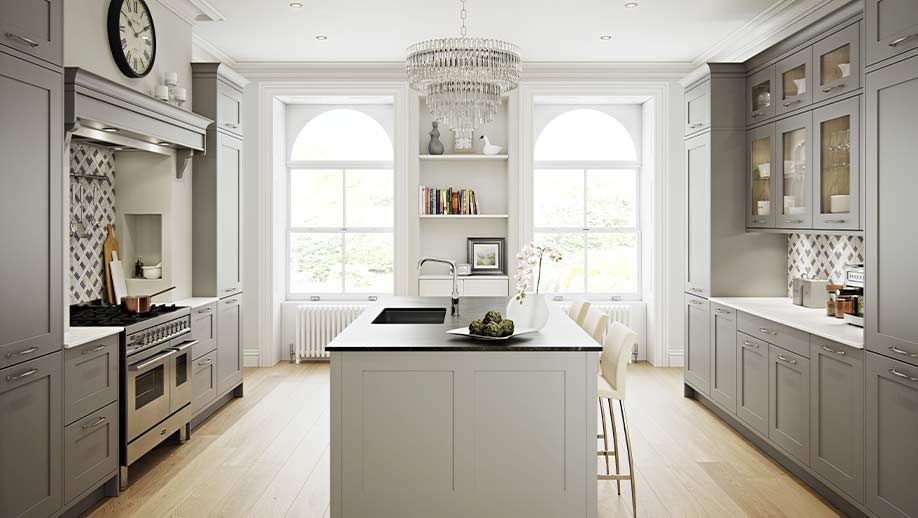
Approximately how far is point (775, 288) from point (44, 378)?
4837 mm

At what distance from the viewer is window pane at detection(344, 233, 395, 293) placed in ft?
23.9

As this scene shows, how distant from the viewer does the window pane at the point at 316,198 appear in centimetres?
725

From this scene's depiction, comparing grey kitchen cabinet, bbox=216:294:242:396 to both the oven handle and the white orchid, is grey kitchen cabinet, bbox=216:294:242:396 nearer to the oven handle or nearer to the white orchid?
the oven handle

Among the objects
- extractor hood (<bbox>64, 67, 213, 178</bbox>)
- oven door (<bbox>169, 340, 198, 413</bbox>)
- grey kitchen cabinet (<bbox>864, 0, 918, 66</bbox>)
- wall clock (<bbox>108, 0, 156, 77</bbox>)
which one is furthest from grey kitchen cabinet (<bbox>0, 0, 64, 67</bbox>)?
grey kitchen cabinet (<bbox>864, 0, 918, 66</bbox>)

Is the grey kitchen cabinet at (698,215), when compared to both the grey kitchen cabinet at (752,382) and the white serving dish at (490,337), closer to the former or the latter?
the grey kitchen cabinet at (752,382)

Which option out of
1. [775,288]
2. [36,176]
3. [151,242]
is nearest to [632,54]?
[775,288]

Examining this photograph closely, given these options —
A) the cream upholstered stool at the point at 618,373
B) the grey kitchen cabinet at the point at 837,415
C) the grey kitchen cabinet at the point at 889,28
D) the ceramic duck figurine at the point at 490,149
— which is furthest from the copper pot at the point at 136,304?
the grey kitchen cabinet at the point at 889,28

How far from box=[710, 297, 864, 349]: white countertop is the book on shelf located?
2.64m

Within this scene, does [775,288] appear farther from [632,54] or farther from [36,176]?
[36,176]

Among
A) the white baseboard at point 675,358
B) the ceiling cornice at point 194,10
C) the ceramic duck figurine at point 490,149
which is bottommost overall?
the white baseboard at point 675,358

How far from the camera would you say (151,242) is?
4828mm

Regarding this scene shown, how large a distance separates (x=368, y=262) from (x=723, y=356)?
3824mm

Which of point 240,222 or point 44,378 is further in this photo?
point 240,222

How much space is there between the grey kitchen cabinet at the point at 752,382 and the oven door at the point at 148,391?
3689mm
